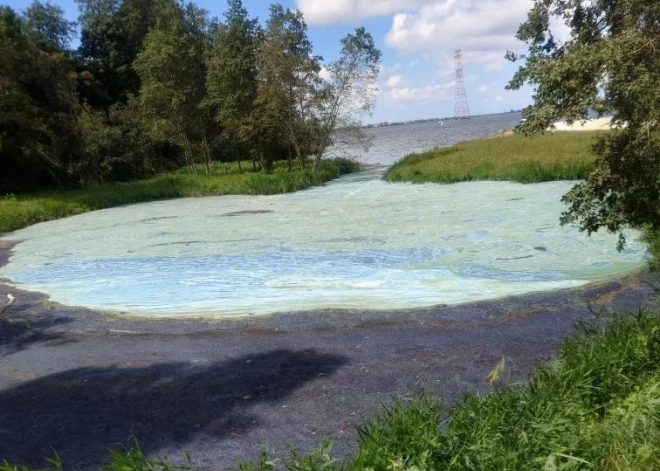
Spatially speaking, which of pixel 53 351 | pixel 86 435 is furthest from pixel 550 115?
pixel 53 351

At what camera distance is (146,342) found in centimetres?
603

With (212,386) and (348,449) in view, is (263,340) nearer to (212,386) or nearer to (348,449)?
(212,386)

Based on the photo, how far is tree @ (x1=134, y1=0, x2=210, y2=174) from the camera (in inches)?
1007

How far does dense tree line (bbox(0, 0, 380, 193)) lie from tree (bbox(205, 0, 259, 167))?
0.04 meters

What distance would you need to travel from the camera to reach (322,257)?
9.62 m

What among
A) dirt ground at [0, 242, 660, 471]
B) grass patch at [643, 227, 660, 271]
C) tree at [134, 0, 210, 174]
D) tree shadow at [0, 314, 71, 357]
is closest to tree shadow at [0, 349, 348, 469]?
dirt ground at [0, 242, 660, 471]

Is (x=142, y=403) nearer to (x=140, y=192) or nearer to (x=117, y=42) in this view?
(x=140, y=192)

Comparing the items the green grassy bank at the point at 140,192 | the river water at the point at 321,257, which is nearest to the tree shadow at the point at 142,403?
the river water at the point at 321,257

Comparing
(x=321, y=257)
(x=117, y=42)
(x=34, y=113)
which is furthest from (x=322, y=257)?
(x=117, y=42)

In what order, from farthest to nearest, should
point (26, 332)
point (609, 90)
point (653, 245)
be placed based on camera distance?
point (653, 245) → point (26, 332) → point (609, 90)

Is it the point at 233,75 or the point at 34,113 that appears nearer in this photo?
the point at 34,113

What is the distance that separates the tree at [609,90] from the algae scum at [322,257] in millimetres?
1731

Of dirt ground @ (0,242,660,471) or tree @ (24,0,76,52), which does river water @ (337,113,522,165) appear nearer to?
dirt ground @ (0,242,660,471)

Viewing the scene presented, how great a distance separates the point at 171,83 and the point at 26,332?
20.9m
